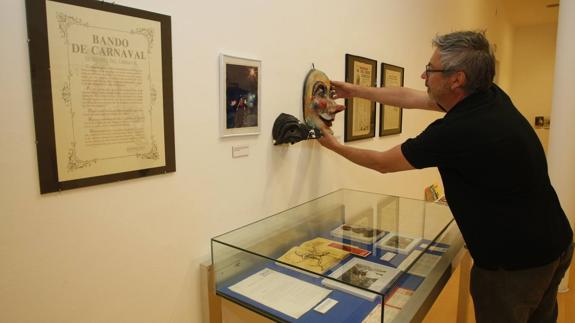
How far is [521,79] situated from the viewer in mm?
7754

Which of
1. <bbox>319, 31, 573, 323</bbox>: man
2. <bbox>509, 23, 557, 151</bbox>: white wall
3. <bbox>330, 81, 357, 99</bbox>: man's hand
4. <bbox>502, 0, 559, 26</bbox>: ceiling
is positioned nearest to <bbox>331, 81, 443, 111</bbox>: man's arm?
<bbox>330, 81, 357, 99</bbox>: man's hand

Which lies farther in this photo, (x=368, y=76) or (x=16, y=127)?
(x=368, y=76)

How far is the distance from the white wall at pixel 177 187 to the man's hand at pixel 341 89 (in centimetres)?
15

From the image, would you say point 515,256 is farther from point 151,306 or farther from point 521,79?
point 521,79

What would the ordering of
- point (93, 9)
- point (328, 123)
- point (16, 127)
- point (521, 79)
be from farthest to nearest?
point (521, 79)
point (328, 123)
point (93, 9)
point (16, 127)

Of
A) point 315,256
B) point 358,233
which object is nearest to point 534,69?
point 358,233

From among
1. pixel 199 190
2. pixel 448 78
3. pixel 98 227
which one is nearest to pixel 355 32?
pixel 448 78

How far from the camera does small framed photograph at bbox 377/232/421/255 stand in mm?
1773

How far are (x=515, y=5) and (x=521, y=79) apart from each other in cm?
192

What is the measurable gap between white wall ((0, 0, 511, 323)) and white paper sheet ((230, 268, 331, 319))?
0.24 metres

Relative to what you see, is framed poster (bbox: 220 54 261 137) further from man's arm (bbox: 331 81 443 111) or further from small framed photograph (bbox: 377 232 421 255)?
small framed photograph (bbox: 377 232 421 255)

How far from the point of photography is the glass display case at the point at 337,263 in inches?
54.8

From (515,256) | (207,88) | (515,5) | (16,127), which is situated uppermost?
(515,5)

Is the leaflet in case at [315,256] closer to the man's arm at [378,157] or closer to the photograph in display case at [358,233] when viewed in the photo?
the photograph in display case at [358,233]
